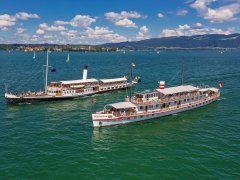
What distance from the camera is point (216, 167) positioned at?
4406cm

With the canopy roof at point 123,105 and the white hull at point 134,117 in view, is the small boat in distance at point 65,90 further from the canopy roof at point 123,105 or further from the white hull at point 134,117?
the white hull at point 134,117

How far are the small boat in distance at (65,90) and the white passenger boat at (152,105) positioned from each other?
24.2 m

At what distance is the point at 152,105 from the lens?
7088 cm

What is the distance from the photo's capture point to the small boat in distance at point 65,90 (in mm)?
85625

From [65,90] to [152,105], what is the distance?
34023 mm

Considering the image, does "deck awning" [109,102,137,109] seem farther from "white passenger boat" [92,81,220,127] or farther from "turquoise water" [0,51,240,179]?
"turquoise water" [0,51,240,179]

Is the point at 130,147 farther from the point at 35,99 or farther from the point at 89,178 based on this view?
the point at 35,99

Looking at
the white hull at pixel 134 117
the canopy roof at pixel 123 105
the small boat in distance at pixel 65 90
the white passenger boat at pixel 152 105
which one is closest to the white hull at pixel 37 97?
the small boat in distance at pixel 65 90

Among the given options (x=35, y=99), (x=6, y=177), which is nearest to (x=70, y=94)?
(x=35, y=99)

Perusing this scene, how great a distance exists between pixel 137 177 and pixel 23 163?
18.2 meters

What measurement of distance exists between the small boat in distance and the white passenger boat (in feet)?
79.5

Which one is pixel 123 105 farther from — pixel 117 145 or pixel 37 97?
pixel 37 97

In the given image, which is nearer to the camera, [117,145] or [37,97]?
[117,145]

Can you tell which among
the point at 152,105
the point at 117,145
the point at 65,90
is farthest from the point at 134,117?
the point at 65,90
